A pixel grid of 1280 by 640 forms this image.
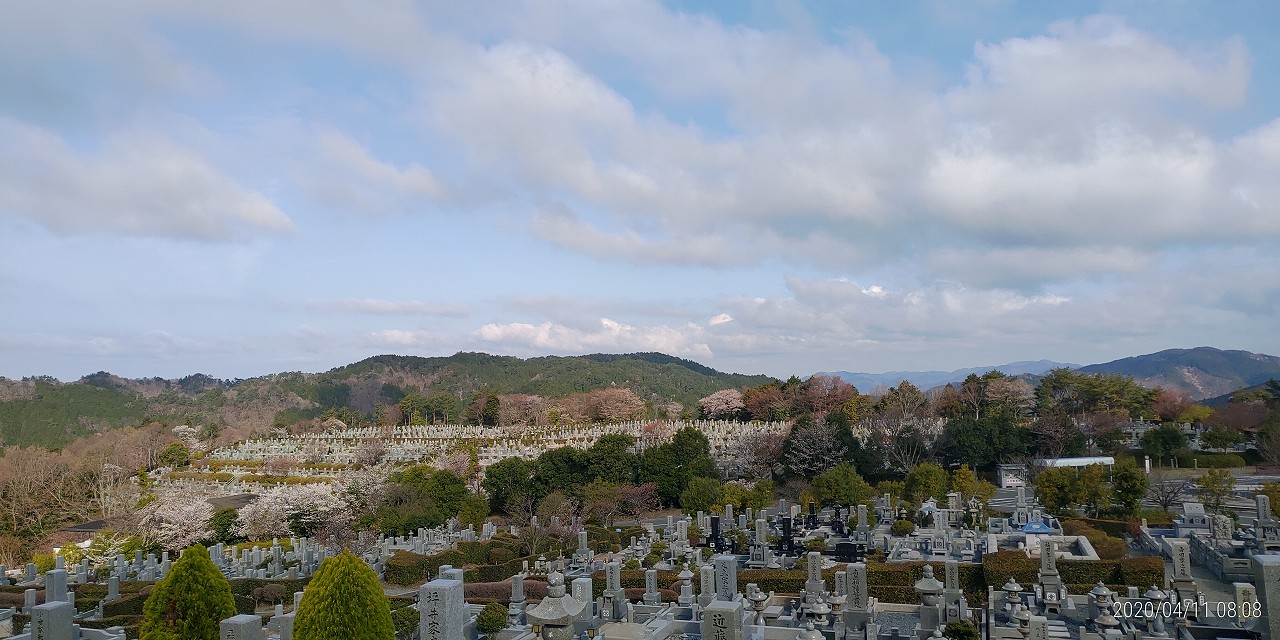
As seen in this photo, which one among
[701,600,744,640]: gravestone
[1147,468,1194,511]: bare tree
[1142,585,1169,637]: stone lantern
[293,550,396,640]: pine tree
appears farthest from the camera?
[1147,468,1194,511]: bare tree

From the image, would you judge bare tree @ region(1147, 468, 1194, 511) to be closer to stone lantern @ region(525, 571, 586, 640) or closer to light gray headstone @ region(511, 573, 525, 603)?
light gray headstone @ region(511, 573, 525, 603)

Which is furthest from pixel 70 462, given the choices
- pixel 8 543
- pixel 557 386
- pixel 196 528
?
pixel 557 386

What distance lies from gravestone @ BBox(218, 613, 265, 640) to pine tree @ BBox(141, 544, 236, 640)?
3.73ft

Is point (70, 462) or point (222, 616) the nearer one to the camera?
point (222, 616)

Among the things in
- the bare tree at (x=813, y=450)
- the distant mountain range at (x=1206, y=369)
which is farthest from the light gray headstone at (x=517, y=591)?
the distant mountain range at (x=1206, y=369)

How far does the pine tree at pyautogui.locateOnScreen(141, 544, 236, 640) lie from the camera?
38.5ft

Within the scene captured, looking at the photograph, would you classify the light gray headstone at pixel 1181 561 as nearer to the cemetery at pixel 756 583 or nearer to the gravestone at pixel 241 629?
the cemetery at pixel 756 583

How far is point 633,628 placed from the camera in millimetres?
11430

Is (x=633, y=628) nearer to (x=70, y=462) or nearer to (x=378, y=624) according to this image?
(x=378, y=624)

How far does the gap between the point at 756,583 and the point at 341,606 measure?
1015cm

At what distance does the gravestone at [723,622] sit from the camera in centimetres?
1037

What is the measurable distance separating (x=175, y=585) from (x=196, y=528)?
19.3m
